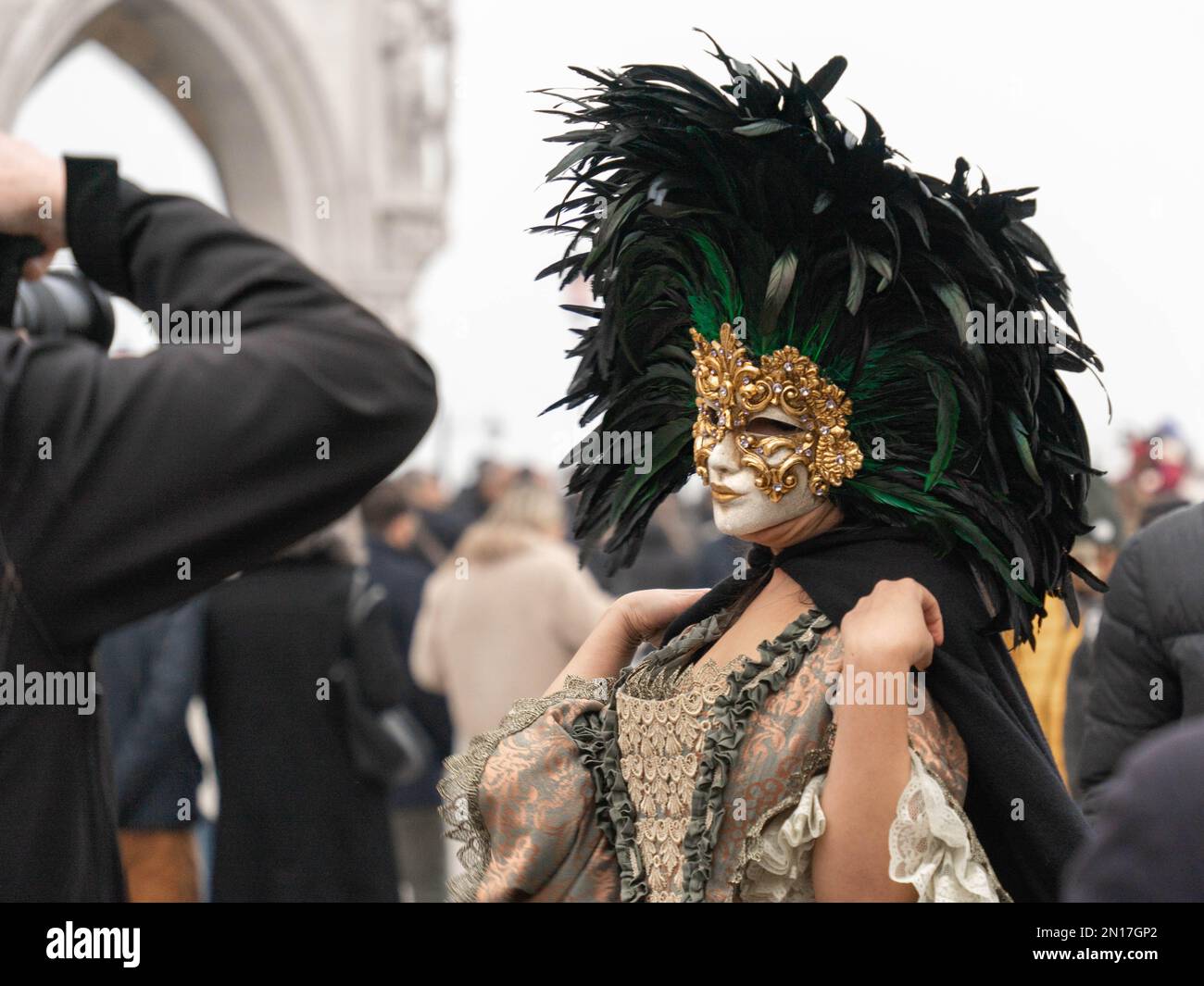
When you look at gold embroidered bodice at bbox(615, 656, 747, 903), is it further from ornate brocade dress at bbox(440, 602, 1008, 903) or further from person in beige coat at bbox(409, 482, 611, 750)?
person in beige coat at bbox(409, 482, 611, 750)

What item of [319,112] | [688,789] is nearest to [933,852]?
[688,789]

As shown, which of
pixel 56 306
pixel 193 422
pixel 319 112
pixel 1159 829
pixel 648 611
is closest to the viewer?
pixel 1159 829

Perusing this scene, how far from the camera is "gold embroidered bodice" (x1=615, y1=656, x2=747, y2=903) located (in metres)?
2.52

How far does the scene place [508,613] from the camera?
20.5ft

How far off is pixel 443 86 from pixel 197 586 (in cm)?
1262

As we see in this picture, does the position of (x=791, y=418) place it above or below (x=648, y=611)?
above

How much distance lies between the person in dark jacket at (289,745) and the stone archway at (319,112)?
7.41 m

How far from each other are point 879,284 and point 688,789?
2.50 ft

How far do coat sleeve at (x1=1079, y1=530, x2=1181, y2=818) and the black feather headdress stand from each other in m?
0.64

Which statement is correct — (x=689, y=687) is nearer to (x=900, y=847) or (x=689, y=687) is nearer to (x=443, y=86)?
(x=900, y=847)

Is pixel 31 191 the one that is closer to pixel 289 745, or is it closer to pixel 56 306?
pixel 56 306

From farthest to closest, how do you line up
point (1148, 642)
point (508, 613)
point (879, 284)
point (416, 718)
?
point (416, 718) < point (508, 613) < point (1148, 642) < point (879, 284)

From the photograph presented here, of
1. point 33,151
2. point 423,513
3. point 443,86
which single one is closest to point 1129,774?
point 33,151

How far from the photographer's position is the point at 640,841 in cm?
259
